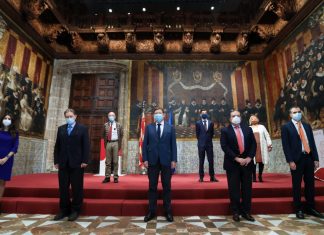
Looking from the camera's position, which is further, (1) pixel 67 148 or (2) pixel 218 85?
(2) pixel 218 85

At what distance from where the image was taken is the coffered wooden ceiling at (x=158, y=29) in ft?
27.9

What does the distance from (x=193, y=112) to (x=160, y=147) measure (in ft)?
17.4

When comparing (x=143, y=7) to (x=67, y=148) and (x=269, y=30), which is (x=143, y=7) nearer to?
(x=269, y=30)

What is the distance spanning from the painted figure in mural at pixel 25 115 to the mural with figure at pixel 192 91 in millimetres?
3482

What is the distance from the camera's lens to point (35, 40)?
26.1 feet

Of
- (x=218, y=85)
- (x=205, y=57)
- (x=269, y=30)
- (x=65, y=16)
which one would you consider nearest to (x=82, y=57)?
(x=65, y=16)

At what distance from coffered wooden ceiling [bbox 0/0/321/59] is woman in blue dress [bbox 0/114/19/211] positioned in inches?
216

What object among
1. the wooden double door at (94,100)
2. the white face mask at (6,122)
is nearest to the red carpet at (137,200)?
the white face mask at (6,122)

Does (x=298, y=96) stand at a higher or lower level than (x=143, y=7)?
lower

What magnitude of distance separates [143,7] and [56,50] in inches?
160

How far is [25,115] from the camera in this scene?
23.7 feet

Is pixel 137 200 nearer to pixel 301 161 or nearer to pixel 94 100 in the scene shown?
pixel 301 161

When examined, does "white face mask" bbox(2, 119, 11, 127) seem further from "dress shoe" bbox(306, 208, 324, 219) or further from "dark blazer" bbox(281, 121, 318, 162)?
"dress shoe" bbox(306, 208, 324, 219)

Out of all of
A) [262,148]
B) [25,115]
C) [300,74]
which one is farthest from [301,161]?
[25,115]
